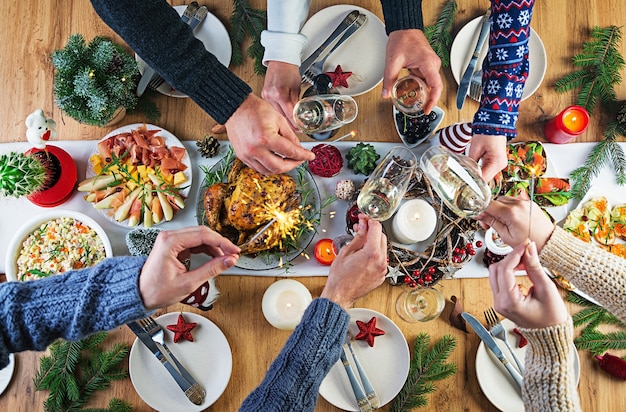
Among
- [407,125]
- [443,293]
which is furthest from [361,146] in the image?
[443,293]

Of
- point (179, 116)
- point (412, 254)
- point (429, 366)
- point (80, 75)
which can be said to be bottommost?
point (429, 366)

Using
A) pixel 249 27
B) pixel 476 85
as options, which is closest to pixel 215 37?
pixel 249 27

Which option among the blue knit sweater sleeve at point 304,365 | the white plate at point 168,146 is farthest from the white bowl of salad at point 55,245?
the blue knit sweater sleeve at point 304,365

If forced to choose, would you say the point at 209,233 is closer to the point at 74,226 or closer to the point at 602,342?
the point at 74,226

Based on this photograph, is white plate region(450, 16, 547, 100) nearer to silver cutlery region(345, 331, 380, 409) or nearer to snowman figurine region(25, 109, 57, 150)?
silver cutlery region(345, 331, 380, 409)

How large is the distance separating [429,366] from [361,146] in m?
0.69

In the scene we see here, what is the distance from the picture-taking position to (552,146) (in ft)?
5.05

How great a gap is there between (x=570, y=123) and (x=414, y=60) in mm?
583

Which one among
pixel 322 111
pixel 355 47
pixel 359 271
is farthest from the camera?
pixel 355 47

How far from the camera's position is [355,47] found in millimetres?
1518

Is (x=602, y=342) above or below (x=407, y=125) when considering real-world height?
below

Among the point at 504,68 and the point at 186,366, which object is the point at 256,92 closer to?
the point at 504,68

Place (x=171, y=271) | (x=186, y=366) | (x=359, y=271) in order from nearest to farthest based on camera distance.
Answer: (x=171, y=271), (x=359, y=271), (x=186, y=366)

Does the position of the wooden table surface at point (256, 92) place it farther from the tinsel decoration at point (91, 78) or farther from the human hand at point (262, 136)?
the human hand at point (262, 136)
